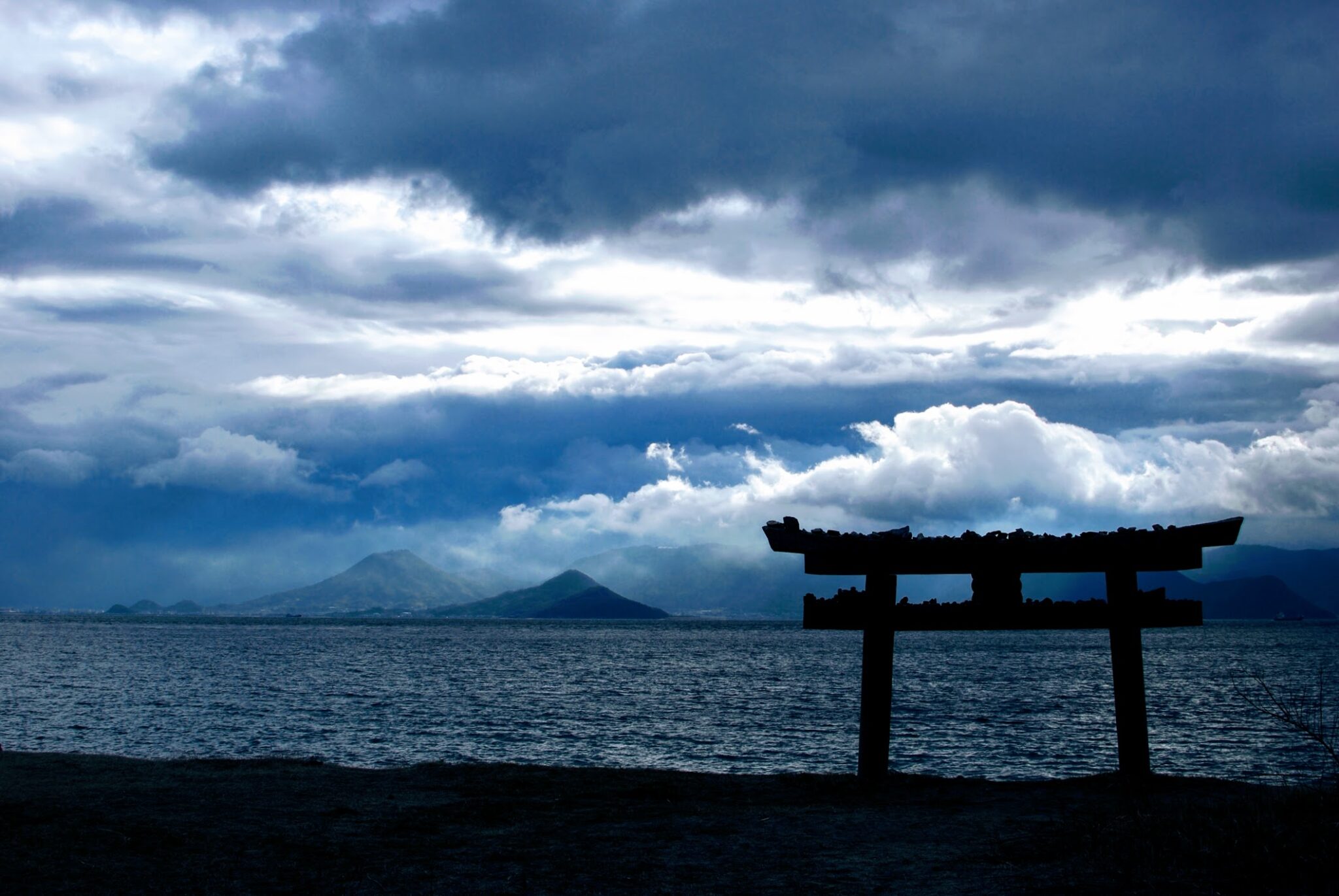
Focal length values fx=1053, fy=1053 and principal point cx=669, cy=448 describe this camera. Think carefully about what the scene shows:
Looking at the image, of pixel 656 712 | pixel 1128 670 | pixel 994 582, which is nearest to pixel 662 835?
pixel 994 582

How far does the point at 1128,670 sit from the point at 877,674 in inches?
159

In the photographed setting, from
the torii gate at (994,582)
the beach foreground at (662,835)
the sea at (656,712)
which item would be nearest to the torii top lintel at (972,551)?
the torii gate at (994,582)

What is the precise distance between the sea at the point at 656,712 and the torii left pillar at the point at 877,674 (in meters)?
5.21

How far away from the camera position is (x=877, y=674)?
17328mm

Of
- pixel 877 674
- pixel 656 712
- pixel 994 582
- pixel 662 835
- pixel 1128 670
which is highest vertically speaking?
pixel 994 582

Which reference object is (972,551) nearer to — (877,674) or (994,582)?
(994,582)

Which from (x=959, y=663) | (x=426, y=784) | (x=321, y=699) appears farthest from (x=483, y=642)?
(x=426, y=784)

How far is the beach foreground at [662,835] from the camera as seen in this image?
35.7 feet

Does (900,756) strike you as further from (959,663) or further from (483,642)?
(483,642)

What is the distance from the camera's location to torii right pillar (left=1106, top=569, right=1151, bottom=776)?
16906 mm

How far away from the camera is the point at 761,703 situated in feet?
178

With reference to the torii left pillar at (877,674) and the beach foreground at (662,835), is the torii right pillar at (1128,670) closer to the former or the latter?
the beach foreground at (662,835)

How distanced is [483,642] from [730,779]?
159 m

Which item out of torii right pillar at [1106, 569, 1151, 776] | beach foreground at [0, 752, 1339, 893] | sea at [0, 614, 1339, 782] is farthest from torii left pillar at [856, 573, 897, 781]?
sea at [0, 614, 1339, 782]
